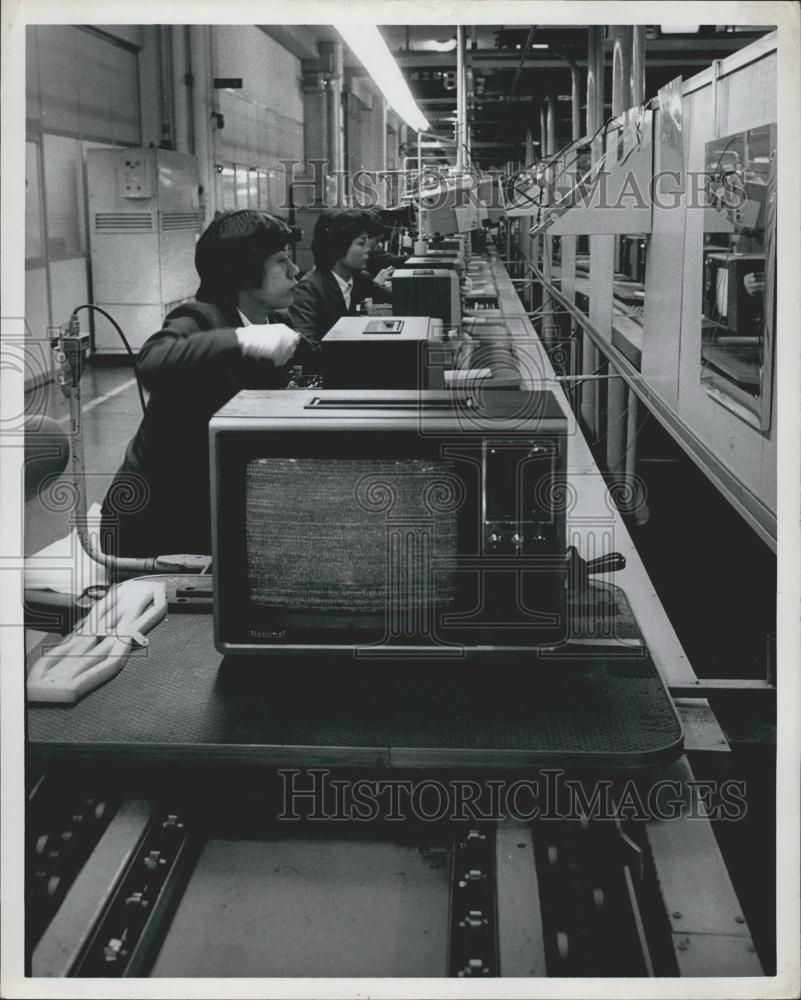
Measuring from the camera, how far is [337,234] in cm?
394

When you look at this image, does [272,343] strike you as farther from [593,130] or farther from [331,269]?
[593,130]

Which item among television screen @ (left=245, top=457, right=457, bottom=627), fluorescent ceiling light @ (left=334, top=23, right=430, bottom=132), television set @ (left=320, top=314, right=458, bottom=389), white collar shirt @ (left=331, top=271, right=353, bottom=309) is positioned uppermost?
fluorescent ceiling light @ (left=334, top=23, right=430, bottom=132)

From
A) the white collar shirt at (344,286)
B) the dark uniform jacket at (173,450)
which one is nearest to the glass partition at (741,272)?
the dark uniform jacket at (173,450)

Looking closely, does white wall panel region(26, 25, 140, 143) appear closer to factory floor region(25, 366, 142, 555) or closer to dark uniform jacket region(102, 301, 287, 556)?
factory floor region(25, 366, 142, 555)

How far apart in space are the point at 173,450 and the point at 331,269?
6.29ft

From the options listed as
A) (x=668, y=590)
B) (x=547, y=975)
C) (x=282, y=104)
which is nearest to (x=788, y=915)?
(x=547, y=975)

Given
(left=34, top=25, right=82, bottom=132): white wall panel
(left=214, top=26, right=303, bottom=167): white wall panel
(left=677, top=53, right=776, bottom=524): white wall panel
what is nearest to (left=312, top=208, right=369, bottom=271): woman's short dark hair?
(left=677, top=53, right=776, bottom=524): white wall panel

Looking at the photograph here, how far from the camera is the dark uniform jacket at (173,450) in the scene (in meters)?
2.11

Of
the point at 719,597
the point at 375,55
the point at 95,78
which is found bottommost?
the point at 719,597

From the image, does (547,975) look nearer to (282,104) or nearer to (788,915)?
(788,915)

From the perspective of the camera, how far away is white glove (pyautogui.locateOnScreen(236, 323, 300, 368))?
5.27 feet

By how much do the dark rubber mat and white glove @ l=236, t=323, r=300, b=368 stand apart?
18.6 inches

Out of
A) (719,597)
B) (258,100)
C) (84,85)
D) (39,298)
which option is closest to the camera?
(719,597)

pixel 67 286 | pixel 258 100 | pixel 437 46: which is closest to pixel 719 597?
pixel 67 286
